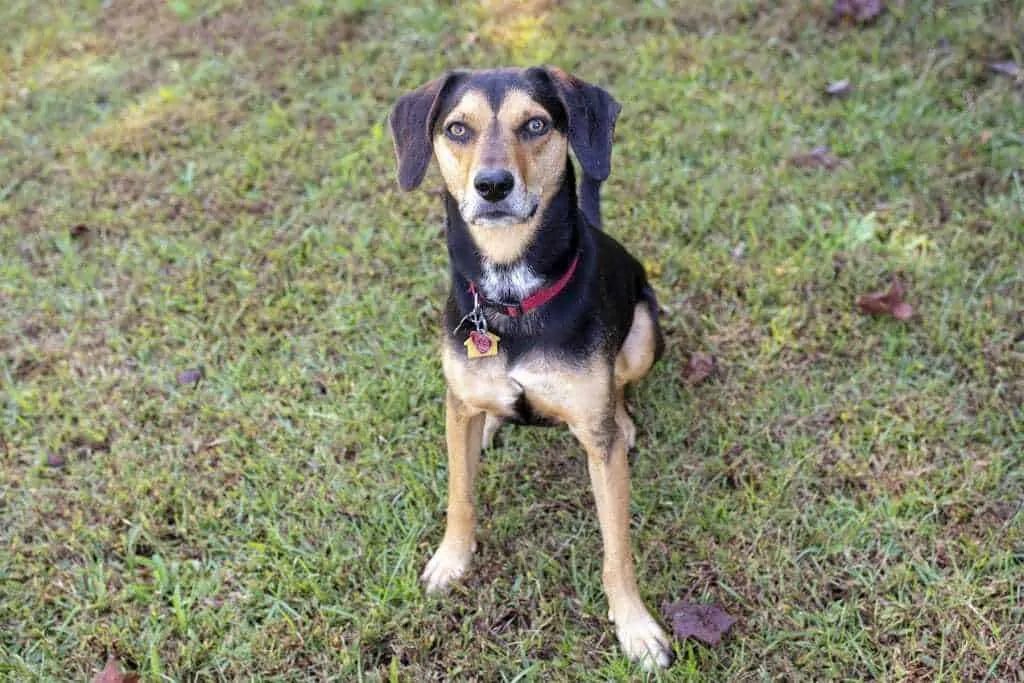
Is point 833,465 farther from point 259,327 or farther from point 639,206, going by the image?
point 259,327

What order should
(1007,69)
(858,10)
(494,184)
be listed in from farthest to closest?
(858,10) < (1007,69) < (494,184)

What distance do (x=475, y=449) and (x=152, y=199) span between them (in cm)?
324

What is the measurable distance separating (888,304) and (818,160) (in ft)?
4.32

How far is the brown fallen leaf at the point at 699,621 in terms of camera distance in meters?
3.33

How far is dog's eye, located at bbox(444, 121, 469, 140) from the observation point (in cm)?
301

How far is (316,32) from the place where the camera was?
6.87 meters

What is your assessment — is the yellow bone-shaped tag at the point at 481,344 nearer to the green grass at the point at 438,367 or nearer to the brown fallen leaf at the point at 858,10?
the green grass at the point at 438,367

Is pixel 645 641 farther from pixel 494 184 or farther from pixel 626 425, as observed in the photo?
pixel 494 184

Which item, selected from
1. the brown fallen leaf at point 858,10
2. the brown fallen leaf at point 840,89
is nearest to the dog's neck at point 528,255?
the brown fallen leaf at point 840,89

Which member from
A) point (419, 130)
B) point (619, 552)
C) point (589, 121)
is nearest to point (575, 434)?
point (619, 552)

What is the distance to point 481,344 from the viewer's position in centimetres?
314

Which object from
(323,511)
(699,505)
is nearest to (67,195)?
(323,511)

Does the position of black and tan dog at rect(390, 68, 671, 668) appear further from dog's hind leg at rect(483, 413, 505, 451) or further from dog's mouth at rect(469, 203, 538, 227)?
dog's hind leg at rect(483, 413, 505, 451)

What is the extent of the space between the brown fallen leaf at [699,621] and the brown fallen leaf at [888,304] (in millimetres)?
1884
